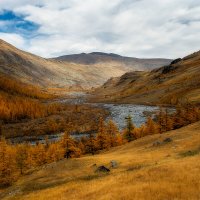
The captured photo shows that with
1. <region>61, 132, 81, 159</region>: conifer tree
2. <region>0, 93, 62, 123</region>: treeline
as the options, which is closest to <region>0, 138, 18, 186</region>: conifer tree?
<region>61, 132, 81, 159</region>: conifer tree

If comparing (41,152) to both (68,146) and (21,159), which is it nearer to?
(68,146)

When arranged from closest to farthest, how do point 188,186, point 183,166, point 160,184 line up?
point 188,186
point 160,184
point 183,166

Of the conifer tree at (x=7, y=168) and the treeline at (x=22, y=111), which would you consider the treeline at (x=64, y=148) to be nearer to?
the conifer tree at (x=7, y=168)

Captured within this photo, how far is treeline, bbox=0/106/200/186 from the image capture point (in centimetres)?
7206

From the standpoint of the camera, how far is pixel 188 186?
26.4m

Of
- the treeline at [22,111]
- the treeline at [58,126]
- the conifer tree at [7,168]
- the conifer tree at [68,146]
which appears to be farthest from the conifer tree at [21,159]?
the treeline at [22,111]

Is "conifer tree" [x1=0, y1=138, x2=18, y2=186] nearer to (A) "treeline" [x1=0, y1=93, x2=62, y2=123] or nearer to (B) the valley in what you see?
(B) the valley

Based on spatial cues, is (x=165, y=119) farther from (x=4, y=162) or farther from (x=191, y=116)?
(x=4, y=162)

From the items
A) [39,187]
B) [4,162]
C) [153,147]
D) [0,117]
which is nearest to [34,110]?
[0,117]

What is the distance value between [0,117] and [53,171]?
122m

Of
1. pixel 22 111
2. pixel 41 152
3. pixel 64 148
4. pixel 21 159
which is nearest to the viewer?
pixel 21 159

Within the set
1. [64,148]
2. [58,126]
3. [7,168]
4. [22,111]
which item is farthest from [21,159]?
[22,111]

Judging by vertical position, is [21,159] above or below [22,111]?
below

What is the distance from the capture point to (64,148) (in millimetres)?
82438
